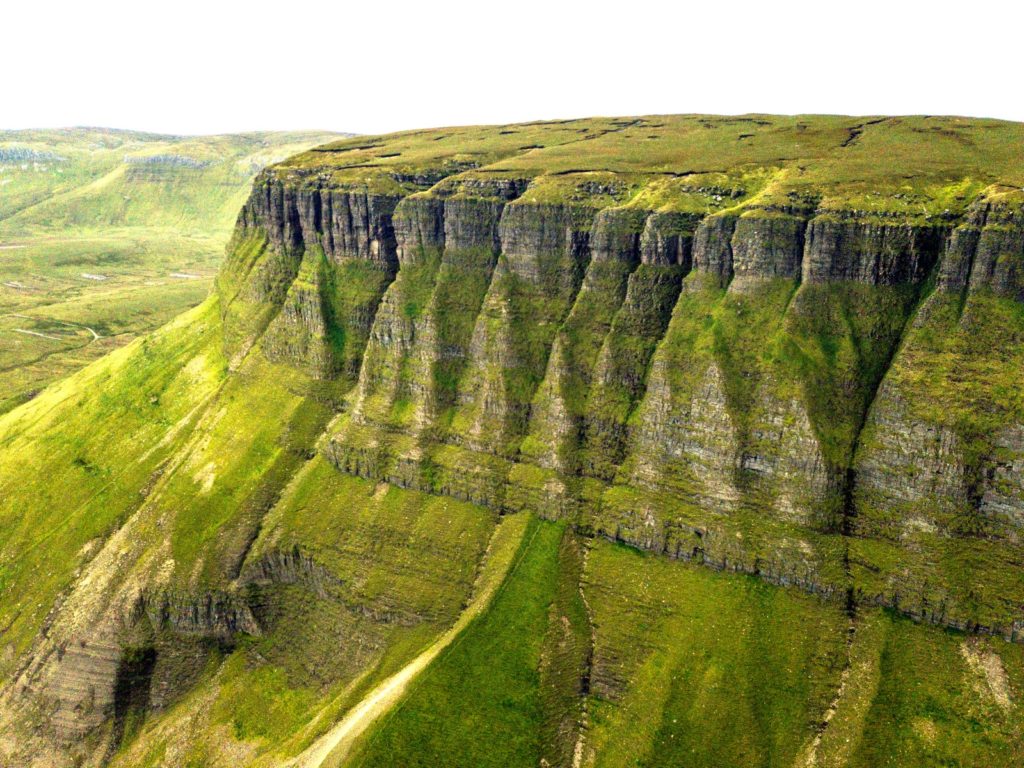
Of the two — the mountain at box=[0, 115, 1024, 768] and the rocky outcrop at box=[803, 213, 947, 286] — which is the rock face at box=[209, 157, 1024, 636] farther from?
the mountain at box=[0, 115, 1024, 768]

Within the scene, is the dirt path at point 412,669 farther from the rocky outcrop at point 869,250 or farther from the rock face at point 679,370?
the rocky outcrop at point 869,250

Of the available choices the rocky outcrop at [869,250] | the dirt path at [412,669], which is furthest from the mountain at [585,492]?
the dirt path at [412,669]

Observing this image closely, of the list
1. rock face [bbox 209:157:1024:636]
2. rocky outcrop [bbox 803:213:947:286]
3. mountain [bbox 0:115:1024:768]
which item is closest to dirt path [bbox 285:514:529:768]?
mountain [bbox 0:115:1024:768]

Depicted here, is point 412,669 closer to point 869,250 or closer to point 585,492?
point 585,492

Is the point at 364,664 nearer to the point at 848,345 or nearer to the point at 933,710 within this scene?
the point at 933,710

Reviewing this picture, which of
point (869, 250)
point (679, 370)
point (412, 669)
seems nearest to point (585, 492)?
point (679, 370)

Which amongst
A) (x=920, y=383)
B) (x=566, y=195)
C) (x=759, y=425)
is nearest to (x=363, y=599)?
(x=759, y=425)

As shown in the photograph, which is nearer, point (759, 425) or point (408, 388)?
point (759, 425)
